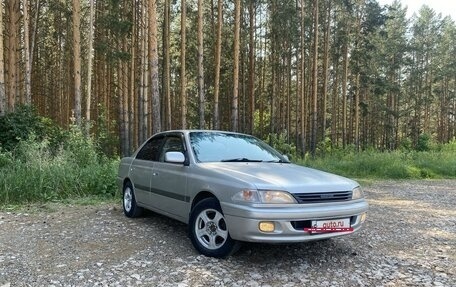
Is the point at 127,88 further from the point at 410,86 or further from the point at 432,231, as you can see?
the point at 410,86

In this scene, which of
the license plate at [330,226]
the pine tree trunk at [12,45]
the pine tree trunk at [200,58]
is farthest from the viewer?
the pine tree trunk at [200,58]

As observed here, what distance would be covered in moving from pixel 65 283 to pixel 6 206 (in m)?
4.87

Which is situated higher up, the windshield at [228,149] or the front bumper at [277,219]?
the windshield at [228,149]

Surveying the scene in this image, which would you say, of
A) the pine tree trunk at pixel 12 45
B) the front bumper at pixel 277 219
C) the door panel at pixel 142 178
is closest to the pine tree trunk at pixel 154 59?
the door panel at pixel 142 178

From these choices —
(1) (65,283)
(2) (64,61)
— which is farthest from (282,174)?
(2) (64,61)

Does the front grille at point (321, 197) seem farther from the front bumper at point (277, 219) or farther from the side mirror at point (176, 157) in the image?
the side mirror at point (176, 157)

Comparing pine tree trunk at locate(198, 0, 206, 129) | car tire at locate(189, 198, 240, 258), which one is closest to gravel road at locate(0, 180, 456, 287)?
car tire at locate(189, 198, 240, 258)

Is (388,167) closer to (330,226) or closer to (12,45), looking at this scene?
(330,226)

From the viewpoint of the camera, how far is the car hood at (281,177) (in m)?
4.37

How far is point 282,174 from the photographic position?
4.83 m

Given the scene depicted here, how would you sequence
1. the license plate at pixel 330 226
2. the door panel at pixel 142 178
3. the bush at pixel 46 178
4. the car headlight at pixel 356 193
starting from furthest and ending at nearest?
the bush at pixel 46 178 < the door panel at pixel 142 178 < the car headlight at pixel 356 193 < the license plate at pixel 330 226

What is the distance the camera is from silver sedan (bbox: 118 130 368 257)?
4250 mm

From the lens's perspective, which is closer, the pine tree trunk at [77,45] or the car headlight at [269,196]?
the car headlight at [269,196]

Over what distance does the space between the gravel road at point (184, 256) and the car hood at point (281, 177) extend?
0.95 meters
